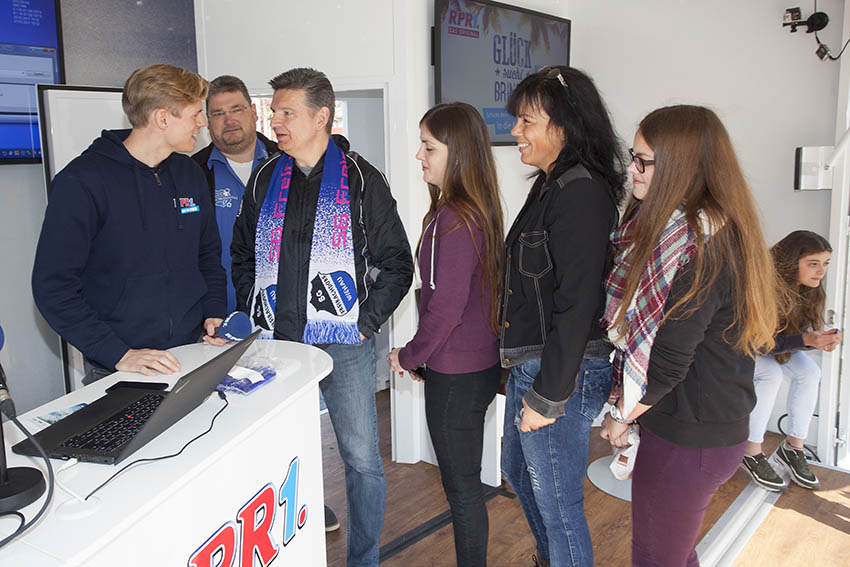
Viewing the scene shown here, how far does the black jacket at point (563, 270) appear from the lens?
149 centimetres

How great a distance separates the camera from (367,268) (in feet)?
6.64

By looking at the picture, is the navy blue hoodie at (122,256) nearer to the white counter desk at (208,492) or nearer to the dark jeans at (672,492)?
the white counter desk at (208,492)

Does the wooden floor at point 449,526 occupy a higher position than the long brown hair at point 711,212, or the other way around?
the long brown hair at point 711,212

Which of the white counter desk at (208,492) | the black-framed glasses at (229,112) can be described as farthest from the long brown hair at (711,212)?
the black-framed glasses at (229,112)

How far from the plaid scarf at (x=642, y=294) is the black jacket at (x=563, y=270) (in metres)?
0.04

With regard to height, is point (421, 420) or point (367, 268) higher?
point (367, 268)

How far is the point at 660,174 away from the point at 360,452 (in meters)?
1.21

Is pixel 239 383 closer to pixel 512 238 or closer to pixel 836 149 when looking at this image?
pixel 512 238

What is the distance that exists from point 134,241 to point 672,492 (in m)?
1.57

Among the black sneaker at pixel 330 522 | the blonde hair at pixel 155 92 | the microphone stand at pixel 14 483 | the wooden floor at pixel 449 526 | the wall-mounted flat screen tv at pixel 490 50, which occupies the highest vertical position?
the wall-mounted flat screen tv at pixel 490 50

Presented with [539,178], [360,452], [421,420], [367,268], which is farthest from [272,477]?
[421,420]

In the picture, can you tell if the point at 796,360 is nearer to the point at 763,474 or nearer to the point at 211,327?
the point at 763,474

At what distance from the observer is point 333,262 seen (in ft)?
6.40

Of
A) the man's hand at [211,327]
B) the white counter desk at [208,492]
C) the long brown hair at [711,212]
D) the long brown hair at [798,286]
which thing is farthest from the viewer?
the long brown hair at [798,286]
